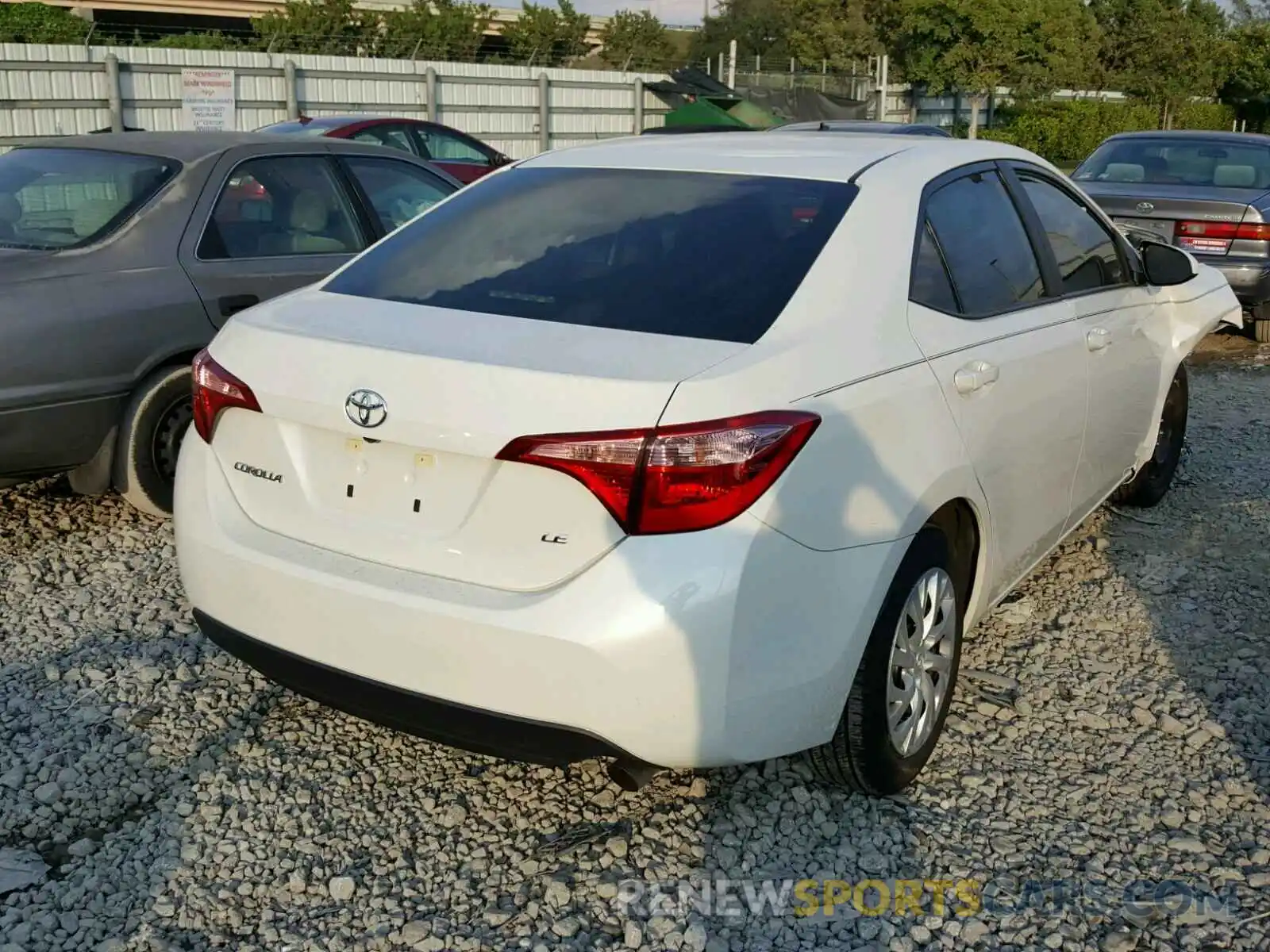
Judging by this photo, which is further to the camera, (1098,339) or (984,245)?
(1098,339)

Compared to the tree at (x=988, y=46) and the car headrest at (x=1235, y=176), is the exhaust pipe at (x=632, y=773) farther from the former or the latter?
the tree at (x=988, y=46)

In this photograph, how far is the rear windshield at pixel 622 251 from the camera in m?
2.95

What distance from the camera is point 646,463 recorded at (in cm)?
249

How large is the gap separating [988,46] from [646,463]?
127 feet

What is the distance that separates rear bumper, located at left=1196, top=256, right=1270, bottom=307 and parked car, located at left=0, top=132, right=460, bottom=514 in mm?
6297

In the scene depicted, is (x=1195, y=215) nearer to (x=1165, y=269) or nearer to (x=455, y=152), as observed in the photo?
(x=1165, y=269)

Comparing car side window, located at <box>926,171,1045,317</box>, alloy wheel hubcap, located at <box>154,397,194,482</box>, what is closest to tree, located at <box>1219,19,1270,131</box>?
car side window, located at <box>926,171,1045,317</box>

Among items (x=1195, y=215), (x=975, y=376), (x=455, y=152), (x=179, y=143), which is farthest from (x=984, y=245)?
(x=455, y=152)

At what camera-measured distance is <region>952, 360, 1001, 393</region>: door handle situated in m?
3.21

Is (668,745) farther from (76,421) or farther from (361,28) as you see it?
(361,28)

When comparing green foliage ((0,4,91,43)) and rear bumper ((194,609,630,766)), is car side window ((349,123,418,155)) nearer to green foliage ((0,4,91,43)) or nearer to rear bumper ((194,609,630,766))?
rear bumper ((194,609,630,766))

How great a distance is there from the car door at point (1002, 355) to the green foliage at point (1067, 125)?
3231cm

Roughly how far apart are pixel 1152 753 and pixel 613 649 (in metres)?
1.86

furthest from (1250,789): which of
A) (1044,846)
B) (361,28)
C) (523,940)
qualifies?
(361,28)
